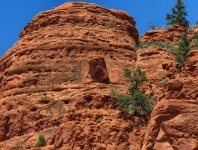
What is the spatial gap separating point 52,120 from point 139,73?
311 inches

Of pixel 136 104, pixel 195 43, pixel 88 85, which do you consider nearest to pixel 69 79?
pixel 88 85

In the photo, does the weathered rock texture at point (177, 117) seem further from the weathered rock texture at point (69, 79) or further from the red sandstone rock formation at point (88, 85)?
the weathered rock texture at point (69, 79)

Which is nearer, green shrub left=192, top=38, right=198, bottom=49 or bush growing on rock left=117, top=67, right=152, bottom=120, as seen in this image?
bush growing on rock left=117, top=67, right=152, bottom=120

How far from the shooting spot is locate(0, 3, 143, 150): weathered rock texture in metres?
38.2

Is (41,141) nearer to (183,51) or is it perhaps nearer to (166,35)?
(183,51)

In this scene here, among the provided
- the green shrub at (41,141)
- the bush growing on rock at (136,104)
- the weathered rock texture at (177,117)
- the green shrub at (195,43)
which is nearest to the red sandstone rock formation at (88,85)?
the weathered rock texture at (177,117)

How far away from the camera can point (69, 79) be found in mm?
54219

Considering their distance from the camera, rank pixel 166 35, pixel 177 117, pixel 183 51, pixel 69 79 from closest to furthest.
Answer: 1. pixel 177 117
2. pixel 183 51
3. pixel 69 79
4. pixel 166 35

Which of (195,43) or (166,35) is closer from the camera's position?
A: (195,43)

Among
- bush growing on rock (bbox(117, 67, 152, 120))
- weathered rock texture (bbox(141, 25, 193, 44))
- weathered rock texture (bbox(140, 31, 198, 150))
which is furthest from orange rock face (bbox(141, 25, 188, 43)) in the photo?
weathered rock texture (bbox(140, 31, 198, 150))

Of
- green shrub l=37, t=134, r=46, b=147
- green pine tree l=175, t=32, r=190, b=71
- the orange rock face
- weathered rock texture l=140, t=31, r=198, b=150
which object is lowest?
green shrub l=37, t=134, r=46, b=147

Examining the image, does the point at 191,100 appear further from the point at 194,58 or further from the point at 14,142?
the point at 14,142

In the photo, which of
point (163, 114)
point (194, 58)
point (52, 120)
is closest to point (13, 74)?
point (52, 120)

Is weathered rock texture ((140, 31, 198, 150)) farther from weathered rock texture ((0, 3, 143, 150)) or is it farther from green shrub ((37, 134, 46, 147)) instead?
green shrub ((37, 134, 46, 147))
